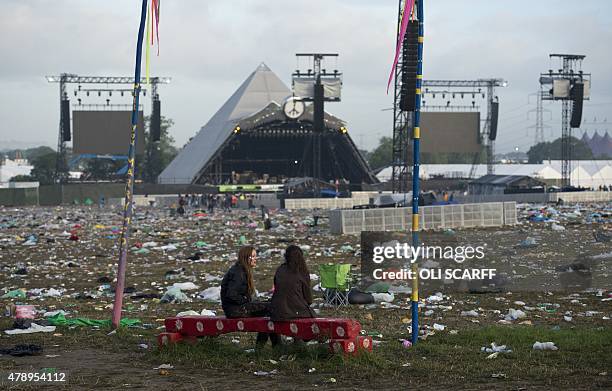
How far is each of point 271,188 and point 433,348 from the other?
242 ft

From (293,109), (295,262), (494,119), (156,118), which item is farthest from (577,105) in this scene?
(295,262)

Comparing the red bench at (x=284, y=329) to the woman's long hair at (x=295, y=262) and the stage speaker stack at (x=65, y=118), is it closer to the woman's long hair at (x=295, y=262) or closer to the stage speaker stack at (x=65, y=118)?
the woman's long hair at (x=295, y=262)

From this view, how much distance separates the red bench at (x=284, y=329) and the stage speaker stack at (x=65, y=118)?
65.1 meters

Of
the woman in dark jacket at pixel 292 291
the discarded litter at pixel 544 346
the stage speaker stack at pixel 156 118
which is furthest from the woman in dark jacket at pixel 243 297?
the stage speaker stack at pixel 156 118

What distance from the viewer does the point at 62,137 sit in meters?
74.6

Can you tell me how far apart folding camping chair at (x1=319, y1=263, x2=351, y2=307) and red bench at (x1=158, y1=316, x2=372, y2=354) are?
4109 mm

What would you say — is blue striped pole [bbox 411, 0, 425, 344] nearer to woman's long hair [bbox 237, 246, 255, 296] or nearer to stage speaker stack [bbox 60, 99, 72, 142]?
woman's long hair [bbox 237, 246, 255, 296]

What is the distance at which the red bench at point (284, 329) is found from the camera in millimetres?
8609

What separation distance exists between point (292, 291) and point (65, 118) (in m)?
66.7

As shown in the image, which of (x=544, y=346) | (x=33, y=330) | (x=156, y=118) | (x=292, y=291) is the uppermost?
(x=156, y=118)

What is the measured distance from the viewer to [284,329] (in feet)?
29.6

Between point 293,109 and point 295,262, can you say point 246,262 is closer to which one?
point 295,262

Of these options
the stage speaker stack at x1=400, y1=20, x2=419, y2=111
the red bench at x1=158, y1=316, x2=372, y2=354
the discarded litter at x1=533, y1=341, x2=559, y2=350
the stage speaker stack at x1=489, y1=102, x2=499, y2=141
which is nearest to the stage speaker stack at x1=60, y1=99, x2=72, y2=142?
the stage speaker stack at x1=489, y1=102, x2=499, y2=141

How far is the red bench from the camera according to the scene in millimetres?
8609
